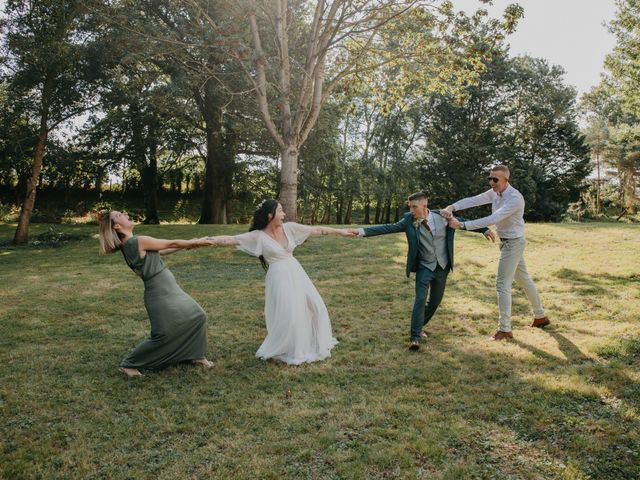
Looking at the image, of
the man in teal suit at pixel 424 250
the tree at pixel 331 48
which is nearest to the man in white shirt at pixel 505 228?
the man in teal suit at pixel 424 250

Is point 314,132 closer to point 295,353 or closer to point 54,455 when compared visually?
point 295,353

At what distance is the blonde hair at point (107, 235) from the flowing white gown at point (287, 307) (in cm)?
162

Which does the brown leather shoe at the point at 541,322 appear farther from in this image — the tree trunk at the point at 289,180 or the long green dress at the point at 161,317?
the tree trunk at the point at 289,180

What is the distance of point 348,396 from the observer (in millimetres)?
5555

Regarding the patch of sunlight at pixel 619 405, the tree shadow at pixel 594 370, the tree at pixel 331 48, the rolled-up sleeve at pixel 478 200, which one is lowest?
the patch of sunlight at pixel 619 405

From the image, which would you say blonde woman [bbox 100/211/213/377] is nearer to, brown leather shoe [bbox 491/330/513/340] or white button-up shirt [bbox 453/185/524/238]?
white button-up shirt [bbox 453/185/524/238]

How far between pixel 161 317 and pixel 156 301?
23cm

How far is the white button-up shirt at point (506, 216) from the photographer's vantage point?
7.23m

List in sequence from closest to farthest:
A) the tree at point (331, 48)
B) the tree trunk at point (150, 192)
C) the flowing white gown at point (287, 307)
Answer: the flowing white gown at point (287, 307) → the tree at point (331, 48) → the tree trunk at point (150, 192)

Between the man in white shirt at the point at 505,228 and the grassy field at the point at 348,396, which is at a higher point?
the man in white shirt at the point at 505,228

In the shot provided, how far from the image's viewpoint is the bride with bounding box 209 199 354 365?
674cm

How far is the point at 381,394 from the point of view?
18.3 feet

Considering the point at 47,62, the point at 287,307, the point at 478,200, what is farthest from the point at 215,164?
the point at 287,307

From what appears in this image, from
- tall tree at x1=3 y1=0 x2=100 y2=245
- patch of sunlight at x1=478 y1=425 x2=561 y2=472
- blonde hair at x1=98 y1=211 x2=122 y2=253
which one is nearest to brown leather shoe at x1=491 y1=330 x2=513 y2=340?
patch of sunlight at x1=478 y1=425 x2=561 y2=472
